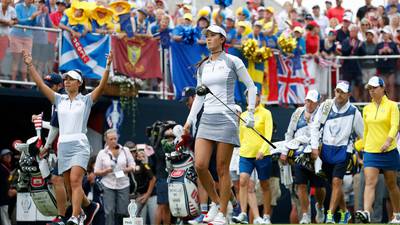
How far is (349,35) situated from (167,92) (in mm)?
4953

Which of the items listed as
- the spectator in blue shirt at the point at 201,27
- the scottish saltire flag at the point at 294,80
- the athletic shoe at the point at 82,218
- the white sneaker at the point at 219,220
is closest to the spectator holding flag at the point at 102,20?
the spectator in blue shirt at the point at 201,27

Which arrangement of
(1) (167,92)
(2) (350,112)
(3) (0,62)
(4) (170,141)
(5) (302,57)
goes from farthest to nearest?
(5) (302,57)
(1) (167,92)
(3) (0,62)
(4) (170,141)
(2) (350,112)

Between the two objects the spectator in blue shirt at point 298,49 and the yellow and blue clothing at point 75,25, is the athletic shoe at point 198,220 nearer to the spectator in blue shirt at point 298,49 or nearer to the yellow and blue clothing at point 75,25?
the yellow and blue clothing at point 75,25

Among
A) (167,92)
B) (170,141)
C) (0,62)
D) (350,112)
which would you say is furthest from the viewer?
(167,92)

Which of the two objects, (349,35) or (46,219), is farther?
(349,35)

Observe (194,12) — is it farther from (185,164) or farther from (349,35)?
(185,164)

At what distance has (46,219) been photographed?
21703 millimetres

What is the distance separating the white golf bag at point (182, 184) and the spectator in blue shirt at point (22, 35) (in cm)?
428

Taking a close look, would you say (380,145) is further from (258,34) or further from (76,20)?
(258,34)

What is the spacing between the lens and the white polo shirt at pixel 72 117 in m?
16.0

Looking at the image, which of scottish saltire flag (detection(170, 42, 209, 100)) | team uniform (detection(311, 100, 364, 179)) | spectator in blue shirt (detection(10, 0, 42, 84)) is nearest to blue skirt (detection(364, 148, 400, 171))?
team uniform (detection(311, 100, 364, 179))

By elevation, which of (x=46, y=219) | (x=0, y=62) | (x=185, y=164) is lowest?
(x=46, y=219)

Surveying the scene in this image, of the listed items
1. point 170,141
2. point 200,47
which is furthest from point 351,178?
point 170,141

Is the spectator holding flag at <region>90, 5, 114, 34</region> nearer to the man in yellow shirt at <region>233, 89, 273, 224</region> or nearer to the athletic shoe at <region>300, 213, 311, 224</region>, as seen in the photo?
the man in yellow shirt at <region>233, 89, 273, 224</region>
